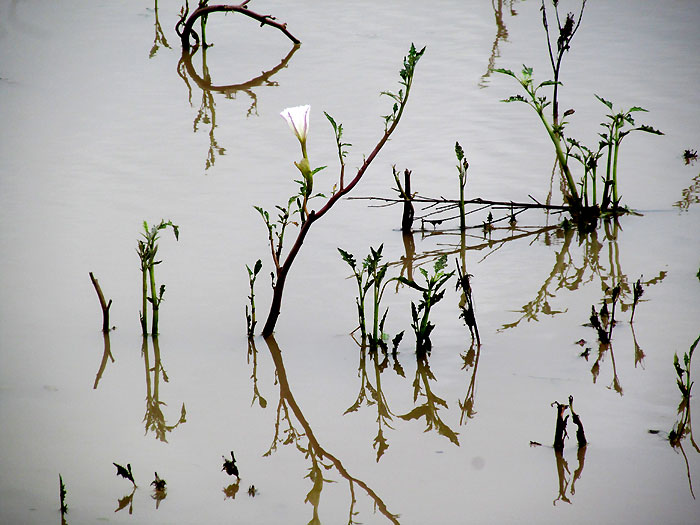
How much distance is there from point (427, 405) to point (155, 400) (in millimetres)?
996

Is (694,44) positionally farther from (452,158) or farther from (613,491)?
(613,491)

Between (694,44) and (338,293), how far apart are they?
5125 mm

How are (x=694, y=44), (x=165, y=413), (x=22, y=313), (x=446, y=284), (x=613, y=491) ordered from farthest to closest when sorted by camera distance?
(x=694, y=44) → (x=446, y=284) → (x=22, y=313) → (x=165, y=413) → (x=613, y=491)

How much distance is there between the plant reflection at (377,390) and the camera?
2.78 metres

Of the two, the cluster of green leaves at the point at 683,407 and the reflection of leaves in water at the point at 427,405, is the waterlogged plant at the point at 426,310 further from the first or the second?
the cluster of green leaves at the point at 683,407

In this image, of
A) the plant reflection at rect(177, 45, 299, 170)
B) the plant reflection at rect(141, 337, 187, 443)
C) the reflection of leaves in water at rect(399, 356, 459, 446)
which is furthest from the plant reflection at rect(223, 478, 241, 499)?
→ the plant reflection at rect(177, 45, 299, 170)

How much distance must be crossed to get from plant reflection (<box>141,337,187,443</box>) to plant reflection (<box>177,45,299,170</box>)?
2372mm

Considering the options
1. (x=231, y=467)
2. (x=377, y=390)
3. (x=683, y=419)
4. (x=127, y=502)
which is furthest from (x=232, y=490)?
(x=683, y=419)

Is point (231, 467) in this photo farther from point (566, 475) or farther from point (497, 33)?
point (497, 33)

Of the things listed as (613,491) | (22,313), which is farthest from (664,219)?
(22,313)

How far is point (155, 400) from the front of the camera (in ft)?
9.86

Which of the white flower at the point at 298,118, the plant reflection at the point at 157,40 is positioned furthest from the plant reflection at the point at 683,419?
the plant reflection at the point at 157,40

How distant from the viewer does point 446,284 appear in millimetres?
3854

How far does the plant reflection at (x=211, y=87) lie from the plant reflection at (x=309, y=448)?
2.74m
